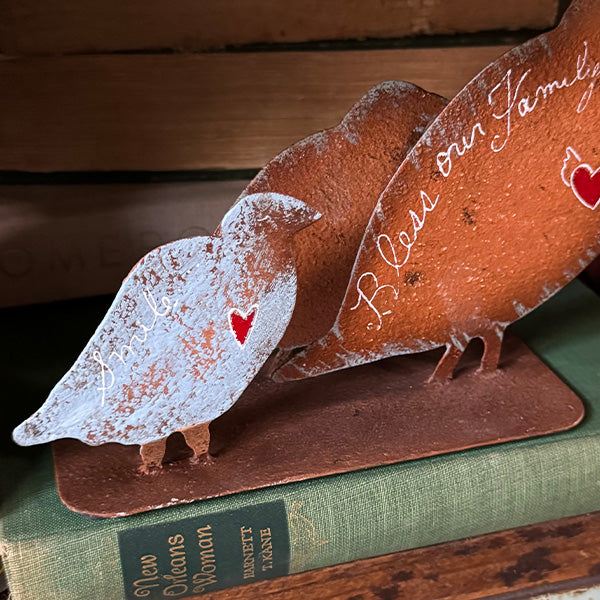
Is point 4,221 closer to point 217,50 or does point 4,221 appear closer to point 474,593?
point 217,50

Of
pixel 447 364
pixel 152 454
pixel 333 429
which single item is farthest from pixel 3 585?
pixel 447 364

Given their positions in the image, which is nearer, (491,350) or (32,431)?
(32,431)

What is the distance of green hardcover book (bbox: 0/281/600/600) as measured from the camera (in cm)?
54

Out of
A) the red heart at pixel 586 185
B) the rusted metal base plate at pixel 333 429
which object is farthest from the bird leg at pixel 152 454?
the red heart at pixel 586 185

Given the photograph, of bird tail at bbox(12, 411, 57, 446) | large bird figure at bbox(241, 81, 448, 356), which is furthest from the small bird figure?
large bird figure at bbox(241, 81, 448, 356)

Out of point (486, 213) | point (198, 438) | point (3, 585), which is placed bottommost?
point (3, 585)

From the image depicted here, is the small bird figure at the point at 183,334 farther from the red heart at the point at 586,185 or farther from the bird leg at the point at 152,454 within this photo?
the red heart at the point at 586,185

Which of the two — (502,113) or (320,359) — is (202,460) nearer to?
(320,359)

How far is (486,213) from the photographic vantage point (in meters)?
0.59

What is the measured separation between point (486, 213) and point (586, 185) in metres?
0.08

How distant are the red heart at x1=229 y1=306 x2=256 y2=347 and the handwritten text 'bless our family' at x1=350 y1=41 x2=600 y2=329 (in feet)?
0.38

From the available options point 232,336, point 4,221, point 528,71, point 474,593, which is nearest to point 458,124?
point 528,71

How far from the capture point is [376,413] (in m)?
0.64

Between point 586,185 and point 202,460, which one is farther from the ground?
point 586,185
